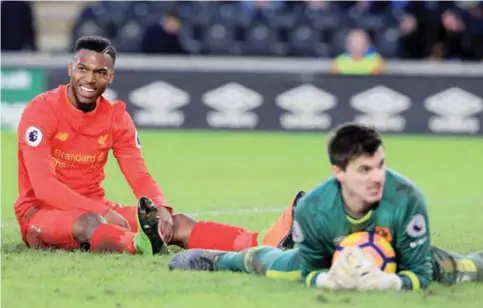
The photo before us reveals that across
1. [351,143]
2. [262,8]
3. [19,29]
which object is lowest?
[351,143]

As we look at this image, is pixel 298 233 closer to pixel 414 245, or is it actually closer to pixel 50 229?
pixel 414 245

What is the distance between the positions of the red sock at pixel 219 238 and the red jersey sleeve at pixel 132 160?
0.33 metres

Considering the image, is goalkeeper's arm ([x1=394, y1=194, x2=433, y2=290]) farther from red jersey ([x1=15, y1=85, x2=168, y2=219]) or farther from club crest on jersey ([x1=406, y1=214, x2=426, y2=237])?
red jersey ([x1=15, y1=85, x2=168, y2=219])

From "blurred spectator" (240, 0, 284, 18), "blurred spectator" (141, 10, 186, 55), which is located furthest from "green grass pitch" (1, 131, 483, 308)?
"blurred spectator" (240, 0, 284, 18)

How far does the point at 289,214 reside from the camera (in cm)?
819

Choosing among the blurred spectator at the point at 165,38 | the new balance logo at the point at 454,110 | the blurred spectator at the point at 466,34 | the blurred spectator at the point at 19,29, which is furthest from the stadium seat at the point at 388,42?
the blurred spectator at the point at 19,29

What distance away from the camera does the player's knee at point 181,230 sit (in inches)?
337

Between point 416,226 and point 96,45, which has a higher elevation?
point 96,45

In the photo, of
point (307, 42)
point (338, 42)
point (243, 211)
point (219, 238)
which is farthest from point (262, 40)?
point (219, 238)

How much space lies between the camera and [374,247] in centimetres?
691

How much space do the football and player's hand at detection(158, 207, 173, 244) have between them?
5.36 ft

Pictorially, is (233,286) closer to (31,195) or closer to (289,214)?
(289,214)

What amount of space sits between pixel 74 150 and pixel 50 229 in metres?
0.56

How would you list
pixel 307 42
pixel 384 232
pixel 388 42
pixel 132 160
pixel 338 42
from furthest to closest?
pixel 307 42
pixel 338 42
pixel 388 42
pixel 132 160
pixel 384 232
